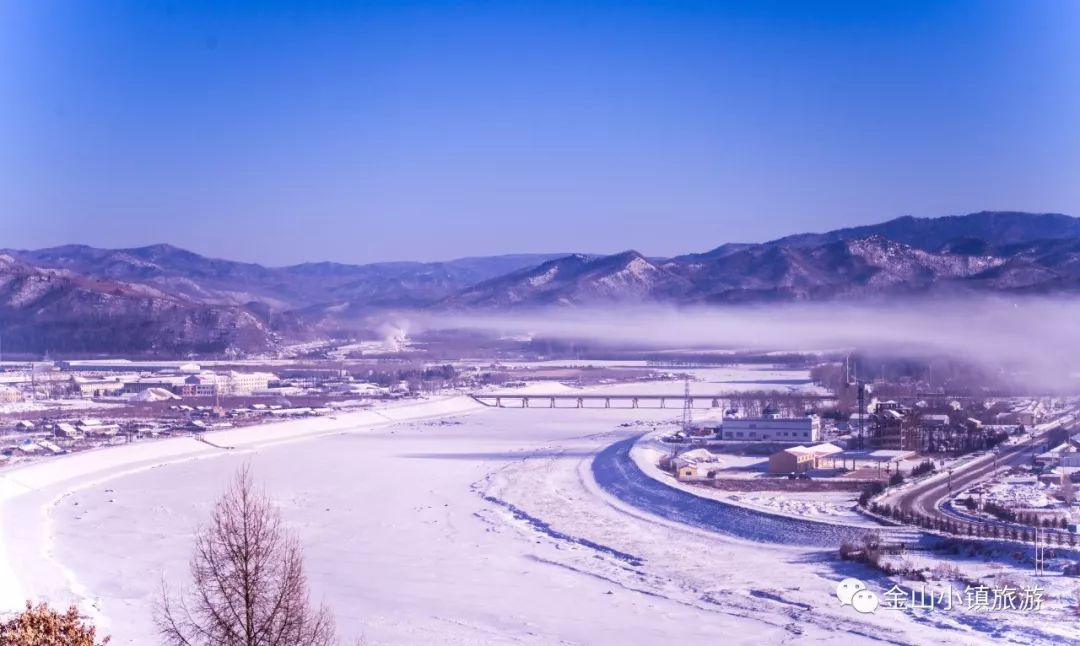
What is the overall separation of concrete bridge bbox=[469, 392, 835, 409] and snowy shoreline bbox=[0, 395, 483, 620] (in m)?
2.20

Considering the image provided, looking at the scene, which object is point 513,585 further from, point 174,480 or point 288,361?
point 288,361

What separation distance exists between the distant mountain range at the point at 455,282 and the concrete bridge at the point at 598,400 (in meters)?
14.3

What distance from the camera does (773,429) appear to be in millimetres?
14586

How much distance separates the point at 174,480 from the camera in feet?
37.8

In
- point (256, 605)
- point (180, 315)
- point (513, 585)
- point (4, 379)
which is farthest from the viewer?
point (180, 315)

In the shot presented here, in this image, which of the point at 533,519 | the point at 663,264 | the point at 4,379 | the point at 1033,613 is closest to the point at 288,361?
the point at 4,379

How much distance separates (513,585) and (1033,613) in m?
2.70

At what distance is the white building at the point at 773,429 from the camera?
14250mm
